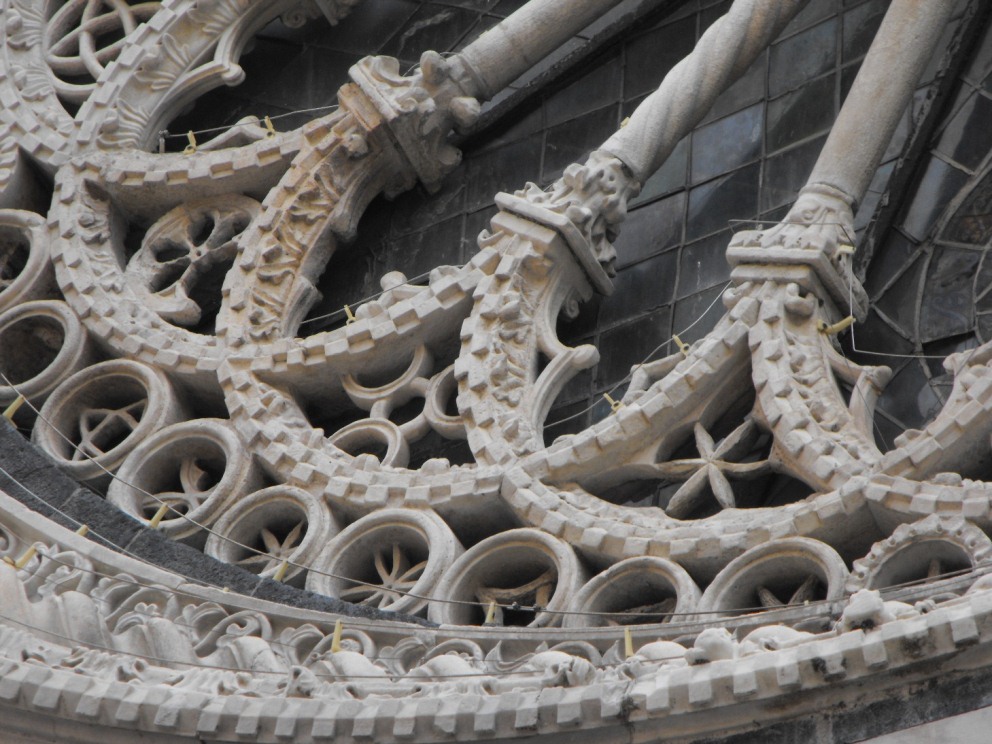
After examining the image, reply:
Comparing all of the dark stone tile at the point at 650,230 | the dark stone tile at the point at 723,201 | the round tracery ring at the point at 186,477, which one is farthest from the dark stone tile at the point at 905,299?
the round tracery ring at the point at 186,477

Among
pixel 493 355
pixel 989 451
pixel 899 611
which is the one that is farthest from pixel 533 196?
pixel 899 611

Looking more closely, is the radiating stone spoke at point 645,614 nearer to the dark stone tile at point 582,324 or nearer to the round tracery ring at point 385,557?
the round tracery ring at point 385,557

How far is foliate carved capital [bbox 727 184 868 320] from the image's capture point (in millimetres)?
14258

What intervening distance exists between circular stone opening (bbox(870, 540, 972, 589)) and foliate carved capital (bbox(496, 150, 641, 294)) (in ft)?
10.7

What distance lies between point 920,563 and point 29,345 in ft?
19.0

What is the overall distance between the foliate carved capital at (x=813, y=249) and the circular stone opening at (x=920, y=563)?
218 centimetres

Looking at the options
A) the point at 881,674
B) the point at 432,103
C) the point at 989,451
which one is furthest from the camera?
the point at 432,103

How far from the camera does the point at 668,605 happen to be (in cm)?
1324

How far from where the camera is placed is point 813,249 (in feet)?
46.8

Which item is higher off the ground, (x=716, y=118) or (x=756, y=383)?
(x=716, y=118)

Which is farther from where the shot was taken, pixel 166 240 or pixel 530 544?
pixel 166 240

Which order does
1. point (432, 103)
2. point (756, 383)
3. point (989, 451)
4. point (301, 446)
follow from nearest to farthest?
1. point (989, 451)
2. point (756, 383)
3. point (301, 446)
4. point (432, 103)

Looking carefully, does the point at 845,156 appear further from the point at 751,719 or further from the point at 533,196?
the point at 751,719

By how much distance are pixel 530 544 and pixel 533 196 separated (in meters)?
2.41
